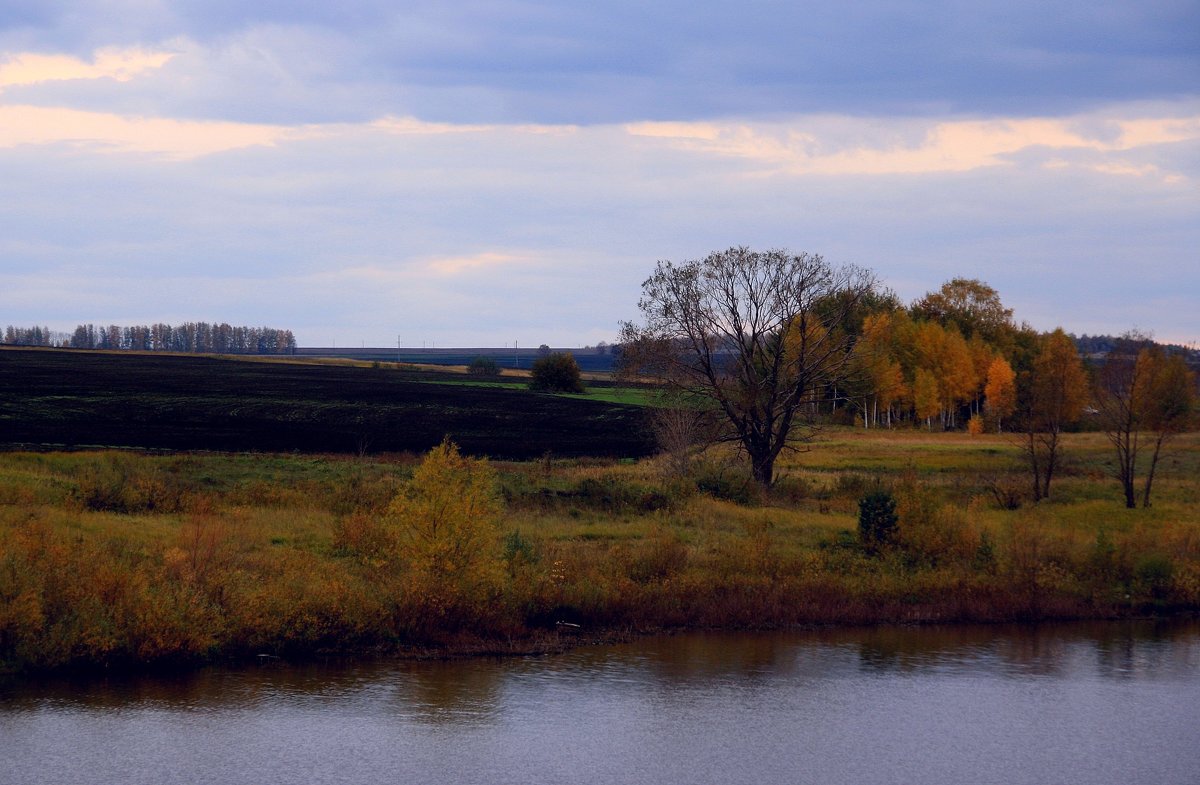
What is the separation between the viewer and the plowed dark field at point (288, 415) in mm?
56312

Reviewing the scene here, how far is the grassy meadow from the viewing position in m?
21.8

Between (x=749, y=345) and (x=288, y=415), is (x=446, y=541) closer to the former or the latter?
(x=749, y=345)

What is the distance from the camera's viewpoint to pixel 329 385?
4557 inches

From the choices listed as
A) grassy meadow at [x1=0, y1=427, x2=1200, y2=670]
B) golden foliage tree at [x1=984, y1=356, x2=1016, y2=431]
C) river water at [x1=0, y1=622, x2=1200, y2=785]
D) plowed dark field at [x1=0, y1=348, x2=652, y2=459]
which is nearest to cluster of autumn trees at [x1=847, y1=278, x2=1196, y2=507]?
golden foliage tree at [x1=984, y1=356, x2=1016, y2=431]

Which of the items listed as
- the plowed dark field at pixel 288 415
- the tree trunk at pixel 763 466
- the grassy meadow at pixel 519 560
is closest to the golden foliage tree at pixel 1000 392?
the plowed dark field at pixel 288 415

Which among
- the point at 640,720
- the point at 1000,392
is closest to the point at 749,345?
the point at 640,720

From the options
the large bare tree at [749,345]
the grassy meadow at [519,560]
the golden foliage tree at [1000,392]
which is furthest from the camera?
the golden foliage tree at [1000,392]

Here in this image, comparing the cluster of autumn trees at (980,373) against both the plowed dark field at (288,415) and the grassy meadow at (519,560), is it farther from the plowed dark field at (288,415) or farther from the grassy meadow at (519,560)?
the plowed dark field at (288,415)

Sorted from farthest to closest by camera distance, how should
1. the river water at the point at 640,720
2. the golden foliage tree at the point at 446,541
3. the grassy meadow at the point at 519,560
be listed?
the golden foliage tree at the point at 446,541, the grassy meadow at the point at 519,560, the river water at the point at 640,720

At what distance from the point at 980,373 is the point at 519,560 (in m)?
83.2

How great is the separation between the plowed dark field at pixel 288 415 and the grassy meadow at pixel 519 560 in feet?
44.4

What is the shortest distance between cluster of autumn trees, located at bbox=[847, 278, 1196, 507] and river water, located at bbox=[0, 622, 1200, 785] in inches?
900

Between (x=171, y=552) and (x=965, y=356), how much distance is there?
83.1m

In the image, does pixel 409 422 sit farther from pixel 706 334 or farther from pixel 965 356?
pixel 965 356
